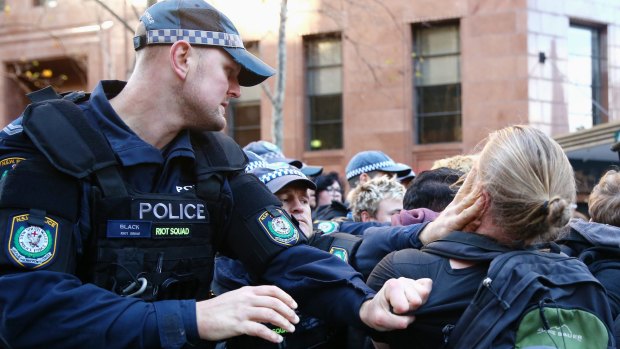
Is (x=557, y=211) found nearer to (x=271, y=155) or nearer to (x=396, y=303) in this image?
(x=396, y=303)

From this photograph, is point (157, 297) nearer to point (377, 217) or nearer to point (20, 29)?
point (377, 217)

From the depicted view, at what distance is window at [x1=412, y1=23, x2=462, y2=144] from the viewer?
18.1 meters

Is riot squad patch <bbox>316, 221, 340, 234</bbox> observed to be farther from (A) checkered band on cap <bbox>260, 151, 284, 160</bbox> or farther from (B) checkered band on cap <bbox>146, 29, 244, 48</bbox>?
(B) checkered band on cap <bbox>146, 29, 244, 48</bbox>

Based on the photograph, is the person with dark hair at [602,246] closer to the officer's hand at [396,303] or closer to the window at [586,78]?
the officer's hand at [396,303]

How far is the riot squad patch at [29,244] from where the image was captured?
230 centimetres

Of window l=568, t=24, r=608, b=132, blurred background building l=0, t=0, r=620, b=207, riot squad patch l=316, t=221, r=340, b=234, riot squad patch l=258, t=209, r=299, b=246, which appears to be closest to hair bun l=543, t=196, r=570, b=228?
riot squad patch l=258, t=209, r=299, b=246

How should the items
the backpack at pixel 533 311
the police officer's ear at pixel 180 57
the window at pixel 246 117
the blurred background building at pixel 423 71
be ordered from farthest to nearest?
the window at pixel 246 117, the blurred background building at pixel 423 71, the police officer's ear at pixel 180 57, the backpack at pixel 533 311

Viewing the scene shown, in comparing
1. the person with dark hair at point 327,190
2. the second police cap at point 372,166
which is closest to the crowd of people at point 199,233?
the second police cap at point 372,166

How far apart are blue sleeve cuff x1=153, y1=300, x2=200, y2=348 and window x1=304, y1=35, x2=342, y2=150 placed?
1665cm

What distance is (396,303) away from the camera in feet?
7.73

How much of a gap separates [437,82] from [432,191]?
14.9m

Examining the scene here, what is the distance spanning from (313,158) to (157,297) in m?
16.4

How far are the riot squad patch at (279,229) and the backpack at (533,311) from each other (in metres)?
0.85

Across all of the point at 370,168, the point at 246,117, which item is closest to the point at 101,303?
the point at 370,168
